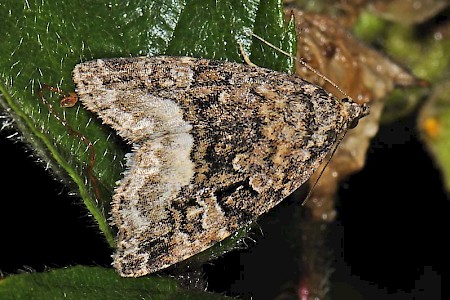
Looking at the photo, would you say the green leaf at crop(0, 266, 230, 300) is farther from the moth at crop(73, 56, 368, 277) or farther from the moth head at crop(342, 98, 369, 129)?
the moth head at crop(342, 98, 369, 129)

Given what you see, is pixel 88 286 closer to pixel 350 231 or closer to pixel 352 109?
pixel 352 109

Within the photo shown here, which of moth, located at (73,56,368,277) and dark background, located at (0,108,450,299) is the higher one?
moth, located at (73,56,368,277)

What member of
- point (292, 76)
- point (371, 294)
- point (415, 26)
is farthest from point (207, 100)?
point (415, 26)

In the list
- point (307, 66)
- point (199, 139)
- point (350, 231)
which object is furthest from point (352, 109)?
point (350, 231)

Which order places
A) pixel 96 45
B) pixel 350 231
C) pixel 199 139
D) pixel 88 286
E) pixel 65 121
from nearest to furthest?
pixel 88 286
pixel 65 121
pixel 96 45
pixel 199 139
pixel 350 231

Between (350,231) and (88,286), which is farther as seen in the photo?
(350,231)

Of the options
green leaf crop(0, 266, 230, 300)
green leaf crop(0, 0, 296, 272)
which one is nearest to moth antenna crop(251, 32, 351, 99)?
green leaf crop(0, 0, 296, 272)

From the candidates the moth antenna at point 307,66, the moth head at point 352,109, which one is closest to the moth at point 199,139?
the moth head at point 352,109
